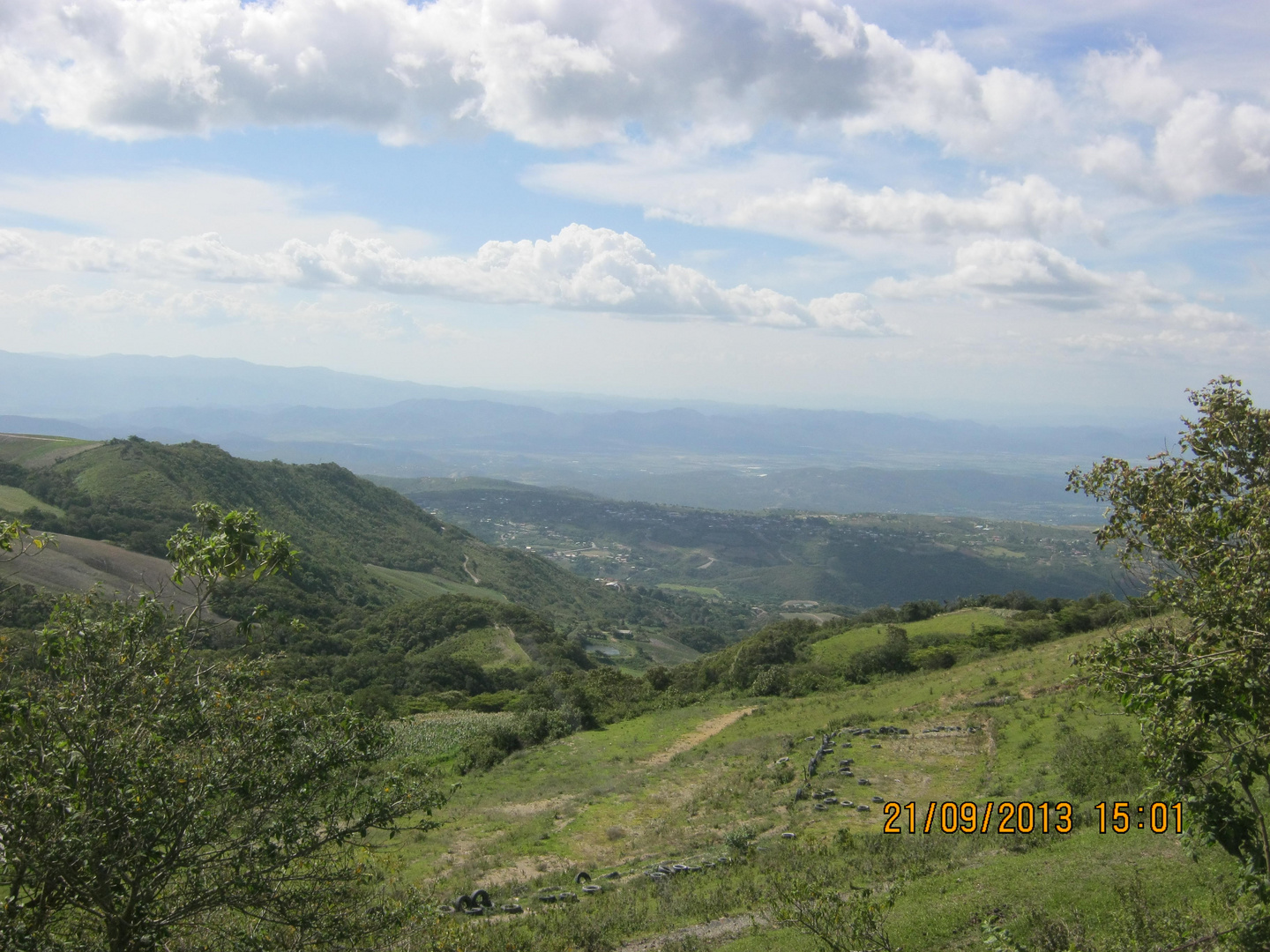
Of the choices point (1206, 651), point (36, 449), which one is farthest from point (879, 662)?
point (36, 449)

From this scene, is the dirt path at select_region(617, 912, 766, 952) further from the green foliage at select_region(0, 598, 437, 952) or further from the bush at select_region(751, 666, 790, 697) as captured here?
the bush at select_region(751, 666, 790, 697)

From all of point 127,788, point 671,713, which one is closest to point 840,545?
point 671,713

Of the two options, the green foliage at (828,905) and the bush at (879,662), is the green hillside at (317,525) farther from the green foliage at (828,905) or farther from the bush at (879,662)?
the green foliage at (828,905)

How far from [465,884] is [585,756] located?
12805 mm

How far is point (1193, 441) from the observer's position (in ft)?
31.1

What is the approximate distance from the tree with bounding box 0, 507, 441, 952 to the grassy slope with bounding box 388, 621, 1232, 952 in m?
6.36

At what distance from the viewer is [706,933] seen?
36.2ft

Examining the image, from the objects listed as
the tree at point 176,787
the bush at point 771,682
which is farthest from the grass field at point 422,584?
the tree at point 176,787

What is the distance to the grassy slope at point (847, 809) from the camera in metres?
10.0

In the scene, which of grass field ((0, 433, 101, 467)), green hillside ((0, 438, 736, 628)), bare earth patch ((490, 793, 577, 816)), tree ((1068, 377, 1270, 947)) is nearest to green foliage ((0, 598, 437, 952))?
tree ((1068, 377, 1270, 947))

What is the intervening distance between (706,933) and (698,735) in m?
18.3

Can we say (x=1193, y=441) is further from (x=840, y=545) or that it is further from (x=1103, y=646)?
(x=840, y=545)

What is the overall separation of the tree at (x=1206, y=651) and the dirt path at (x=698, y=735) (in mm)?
19849

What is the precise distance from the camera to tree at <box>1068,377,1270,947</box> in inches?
232
